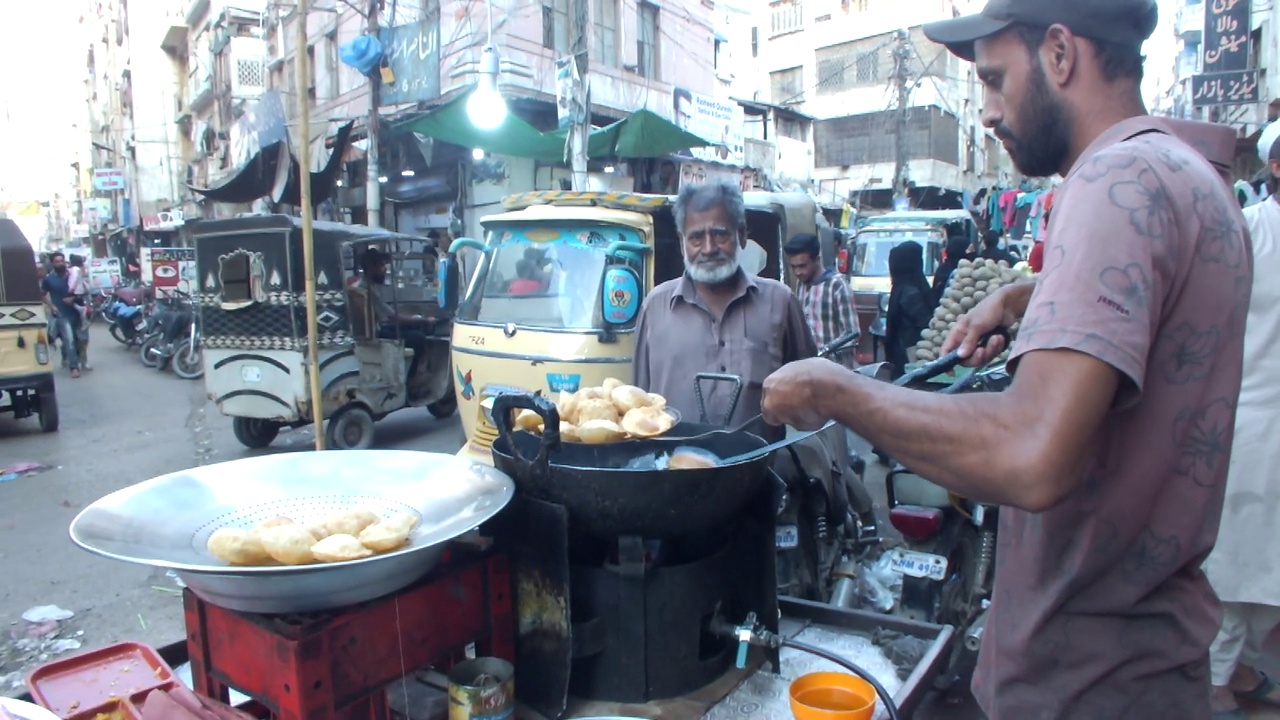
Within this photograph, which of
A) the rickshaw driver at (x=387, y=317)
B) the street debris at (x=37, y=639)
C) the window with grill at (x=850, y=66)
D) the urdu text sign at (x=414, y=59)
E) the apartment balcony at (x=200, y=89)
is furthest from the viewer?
the window with grill at (x=850, y=66)

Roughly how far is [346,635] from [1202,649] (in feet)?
4.34

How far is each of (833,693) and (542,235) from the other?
4190mm

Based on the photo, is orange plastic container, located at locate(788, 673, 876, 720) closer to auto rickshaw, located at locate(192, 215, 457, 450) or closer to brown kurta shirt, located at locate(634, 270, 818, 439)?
brown kurta shirt, located at locate(634, 270, 818, 439)

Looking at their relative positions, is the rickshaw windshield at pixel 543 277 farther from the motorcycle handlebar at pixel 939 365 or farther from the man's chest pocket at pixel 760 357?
the motorcycle handlebar at pixel 939 365

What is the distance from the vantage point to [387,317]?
8.03 meters

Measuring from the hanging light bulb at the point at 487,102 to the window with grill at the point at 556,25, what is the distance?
3.79m

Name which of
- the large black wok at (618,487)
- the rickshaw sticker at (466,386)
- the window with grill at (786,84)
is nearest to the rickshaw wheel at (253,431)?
the rickshaw sticker at (466,386)

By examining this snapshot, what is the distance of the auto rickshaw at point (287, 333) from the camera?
23.5 ft

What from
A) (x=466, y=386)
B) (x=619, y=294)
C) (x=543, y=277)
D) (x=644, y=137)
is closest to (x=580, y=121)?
(x=644, y=137)

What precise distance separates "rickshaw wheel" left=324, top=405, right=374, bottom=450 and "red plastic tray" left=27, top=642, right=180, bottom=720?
589cm

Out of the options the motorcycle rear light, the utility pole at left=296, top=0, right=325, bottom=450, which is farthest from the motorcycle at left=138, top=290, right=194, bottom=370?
the motorcycle rear light

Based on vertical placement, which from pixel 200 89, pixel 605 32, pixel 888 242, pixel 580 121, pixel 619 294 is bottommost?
pixel 619 294

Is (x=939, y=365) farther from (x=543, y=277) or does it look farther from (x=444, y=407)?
(x=444, y=407)

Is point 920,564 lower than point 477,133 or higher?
lower
